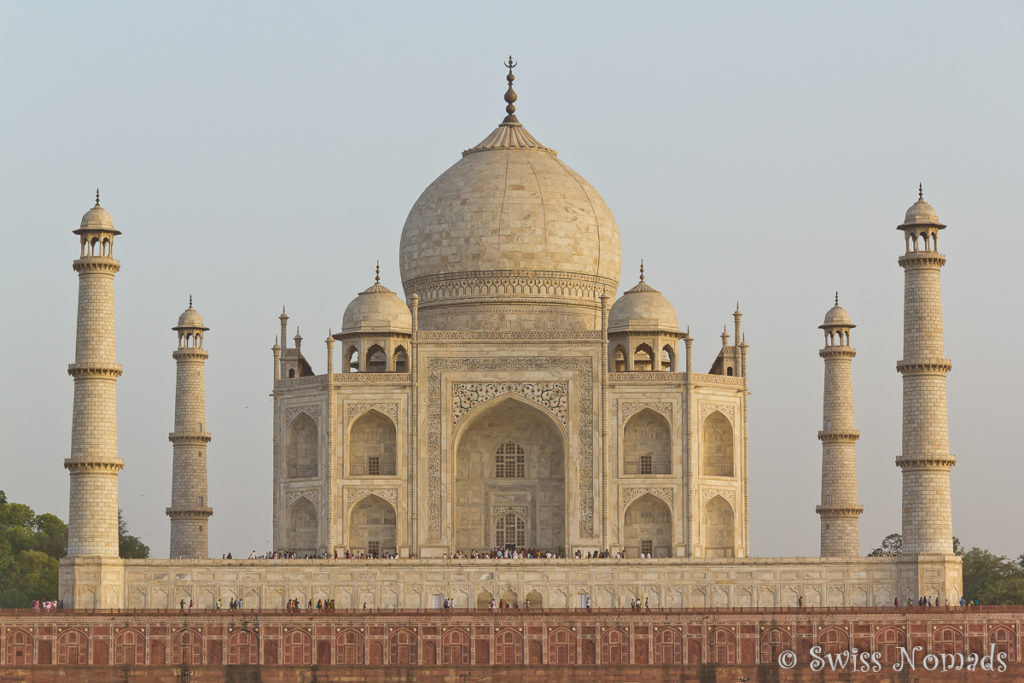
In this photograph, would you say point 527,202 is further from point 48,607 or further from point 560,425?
point 48,607

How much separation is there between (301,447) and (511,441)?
378 cm

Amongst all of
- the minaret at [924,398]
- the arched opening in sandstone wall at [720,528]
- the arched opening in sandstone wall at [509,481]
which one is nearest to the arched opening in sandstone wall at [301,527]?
the arched opening in sandstone wall at [509,481]

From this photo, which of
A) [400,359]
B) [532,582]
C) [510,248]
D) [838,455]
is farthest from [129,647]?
[838,455]

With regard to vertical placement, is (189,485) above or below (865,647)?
above

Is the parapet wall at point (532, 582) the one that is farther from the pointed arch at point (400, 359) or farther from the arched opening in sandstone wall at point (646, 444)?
the pointed arch at point (400, 359)

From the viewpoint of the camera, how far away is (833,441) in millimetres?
42125

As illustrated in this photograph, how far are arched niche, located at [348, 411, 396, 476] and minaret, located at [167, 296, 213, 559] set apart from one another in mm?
4285

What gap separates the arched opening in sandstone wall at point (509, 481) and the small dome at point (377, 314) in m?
2.35

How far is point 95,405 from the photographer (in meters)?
36.3

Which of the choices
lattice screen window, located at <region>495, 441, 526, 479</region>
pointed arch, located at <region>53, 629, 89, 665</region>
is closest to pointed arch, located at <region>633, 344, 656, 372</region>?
lattice screen window, located at <region>495, 441, 526, 479</region>

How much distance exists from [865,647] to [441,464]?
855cm

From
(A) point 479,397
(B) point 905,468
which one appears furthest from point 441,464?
(B) point 905,468

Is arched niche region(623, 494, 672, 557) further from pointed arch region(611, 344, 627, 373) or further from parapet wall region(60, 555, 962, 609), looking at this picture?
pointed arch region(611, 344, 627, 373)

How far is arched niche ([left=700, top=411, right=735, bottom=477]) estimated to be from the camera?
39594 millimetres
